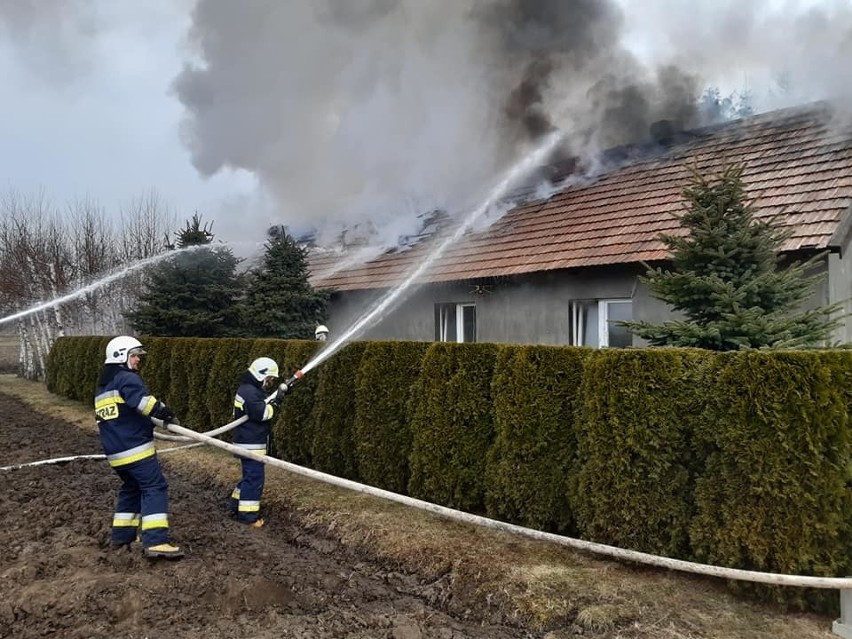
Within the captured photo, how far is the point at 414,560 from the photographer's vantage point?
204 inches

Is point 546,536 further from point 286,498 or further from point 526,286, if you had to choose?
point 526,286

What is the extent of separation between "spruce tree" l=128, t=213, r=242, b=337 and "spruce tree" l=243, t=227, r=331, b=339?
4.56ft

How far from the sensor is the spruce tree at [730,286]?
5.52m

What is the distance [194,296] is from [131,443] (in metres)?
8.23

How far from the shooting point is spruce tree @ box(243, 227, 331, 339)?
38.2ft

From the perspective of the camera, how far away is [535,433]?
211 inches

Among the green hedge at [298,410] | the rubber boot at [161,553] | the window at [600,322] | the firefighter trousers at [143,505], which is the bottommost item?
the rubber boot at [161,553]

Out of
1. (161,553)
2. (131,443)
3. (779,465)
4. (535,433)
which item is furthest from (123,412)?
Result: (779,465)

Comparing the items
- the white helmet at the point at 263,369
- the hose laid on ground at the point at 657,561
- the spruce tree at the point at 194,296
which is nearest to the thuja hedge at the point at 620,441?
the hose laid on ground at the point at 657,561

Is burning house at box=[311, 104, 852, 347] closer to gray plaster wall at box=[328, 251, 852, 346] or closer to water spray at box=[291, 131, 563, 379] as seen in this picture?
gray plaster wall at box=[328, 251, 852, 346]

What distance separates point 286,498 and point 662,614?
409cm

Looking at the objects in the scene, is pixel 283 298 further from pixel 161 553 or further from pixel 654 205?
pixel 161 553

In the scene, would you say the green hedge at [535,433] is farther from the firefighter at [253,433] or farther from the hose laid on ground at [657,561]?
the firefighter at [253,433]

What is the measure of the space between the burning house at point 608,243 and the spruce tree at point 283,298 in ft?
2.87
